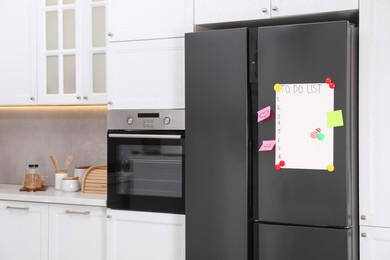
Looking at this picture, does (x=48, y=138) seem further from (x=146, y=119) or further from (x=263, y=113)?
(x=263, y=113)

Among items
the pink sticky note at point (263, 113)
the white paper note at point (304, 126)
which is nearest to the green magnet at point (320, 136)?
the white paper note at point (304, 126)

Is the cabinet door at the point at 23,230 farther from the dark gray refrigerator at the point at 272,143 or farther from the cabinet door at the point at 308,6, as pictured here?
the cabinet door at the point at 308,6

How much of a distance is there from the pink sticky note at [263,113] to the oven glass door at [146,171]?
1.68 ft

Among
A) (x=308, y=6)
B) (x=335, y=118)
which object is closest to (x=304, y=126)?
(x=335, y=118)

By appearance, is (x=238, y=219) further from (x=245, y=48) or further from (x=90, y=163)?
(x=90, y=163)

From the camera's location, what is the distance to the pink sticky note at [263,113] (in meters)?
2.73

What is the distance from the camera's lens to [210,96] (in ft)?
9.49

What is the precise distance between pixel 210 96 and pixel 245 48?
302 mm

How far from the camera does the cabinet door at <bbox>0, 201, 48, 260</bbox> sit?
359cm

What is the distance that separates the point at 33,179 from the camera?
3.83 metres
